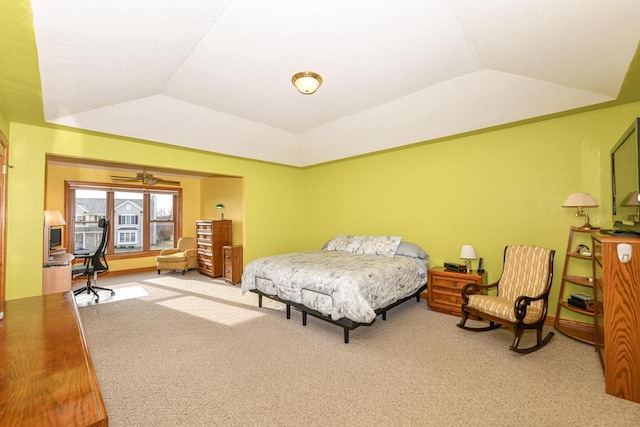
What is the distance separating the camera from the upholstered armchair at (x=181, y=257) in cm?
686

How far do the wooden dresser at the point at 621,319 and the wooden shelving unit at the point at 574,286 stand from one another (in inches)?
41.3

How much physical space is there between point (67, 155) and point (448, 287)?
18.6 feet

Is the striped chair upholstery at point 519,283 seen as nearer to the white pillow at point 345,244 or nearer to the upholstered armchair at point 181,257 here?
the white pillow at point 345,244

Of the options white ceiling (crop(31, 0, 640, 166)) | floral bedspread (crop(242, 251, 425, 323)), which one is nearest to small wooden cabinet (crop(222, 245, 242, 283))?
floral bedspread (crop(242, 251, 425, 323))

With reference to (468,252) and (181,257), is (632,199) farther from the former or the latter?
(181,257)

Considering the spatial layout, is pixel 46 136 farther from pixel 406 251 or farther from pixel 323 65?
pixel 406 251

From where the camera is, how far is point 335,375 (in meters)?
2.48

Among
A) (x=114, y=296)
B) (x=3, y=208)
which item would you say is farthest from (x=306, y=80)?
(x=114, y=296)

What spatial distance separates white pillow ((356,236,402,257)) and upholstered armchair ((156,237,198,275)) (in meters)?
4.61

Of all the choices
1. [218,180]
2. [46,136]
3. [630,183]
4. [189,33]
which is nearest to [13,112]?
[46,136]

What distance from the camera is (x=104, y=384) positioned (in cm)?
235

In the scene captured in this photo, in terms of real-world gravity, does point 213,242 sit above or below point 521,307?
above

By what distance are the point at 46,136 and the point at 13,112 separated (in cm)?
57

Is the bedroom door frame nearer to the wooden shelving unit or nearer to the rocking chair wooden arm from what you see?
the rocking chair wooden arm
